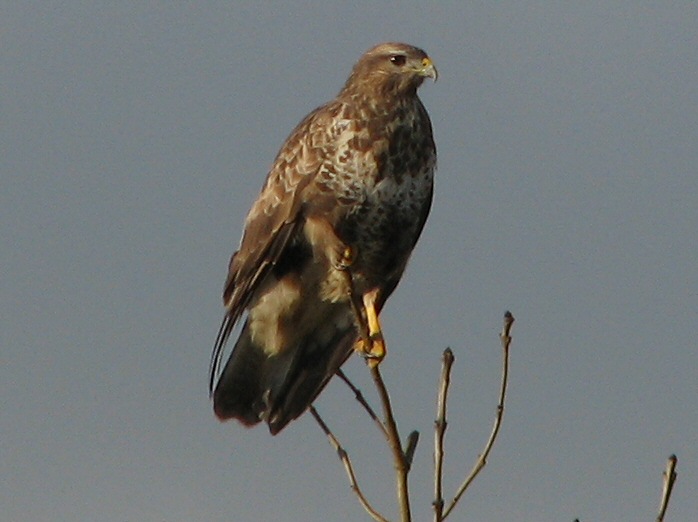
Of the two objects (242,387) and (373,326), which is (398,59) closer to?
(373,326)

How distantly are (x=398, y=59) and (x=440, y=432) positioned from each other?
3.94 m

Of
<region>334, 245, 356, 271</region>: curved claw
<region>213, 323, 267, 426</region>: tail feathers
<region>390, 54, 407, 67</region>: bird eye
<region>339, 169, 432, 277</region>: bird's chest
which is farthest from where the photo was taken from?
<region>213, 323, 267, 426</region>: tail feathers

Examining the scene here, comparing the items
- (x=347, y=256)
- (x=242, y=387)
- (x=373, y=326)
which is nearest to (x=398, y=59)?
(x=347, y=256)

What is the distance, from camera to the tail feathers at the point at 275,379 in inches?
359

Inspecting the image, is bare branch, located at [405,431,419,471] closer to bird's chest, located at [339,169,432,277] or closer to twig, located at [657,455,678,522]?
twig, located at [657,455,678,522]

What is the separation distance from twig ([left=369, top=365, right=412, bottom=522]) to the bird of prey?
87.3 inches

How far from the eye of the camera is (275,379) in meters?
9.21

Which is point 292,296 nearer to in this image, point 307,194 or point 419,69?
point 307,194

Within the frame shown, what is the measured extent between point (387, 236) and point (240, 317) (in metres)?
0.99

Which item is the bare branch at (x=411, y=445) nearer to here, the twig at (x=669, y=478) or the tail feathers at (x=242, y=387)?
the twig at (x=669, y=478)

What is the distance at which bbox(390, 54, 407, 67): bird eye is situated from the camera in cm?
896

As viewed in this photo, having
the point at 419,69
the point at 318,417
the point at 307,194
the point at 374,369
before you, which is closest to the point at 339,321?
the point at 307,194

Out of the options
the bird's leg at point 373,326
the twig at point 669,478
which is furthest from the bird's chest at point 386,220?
the twig at point 669,478

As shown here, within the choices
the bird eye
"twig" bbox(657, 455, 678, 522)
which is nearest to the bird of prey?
the bird eye
